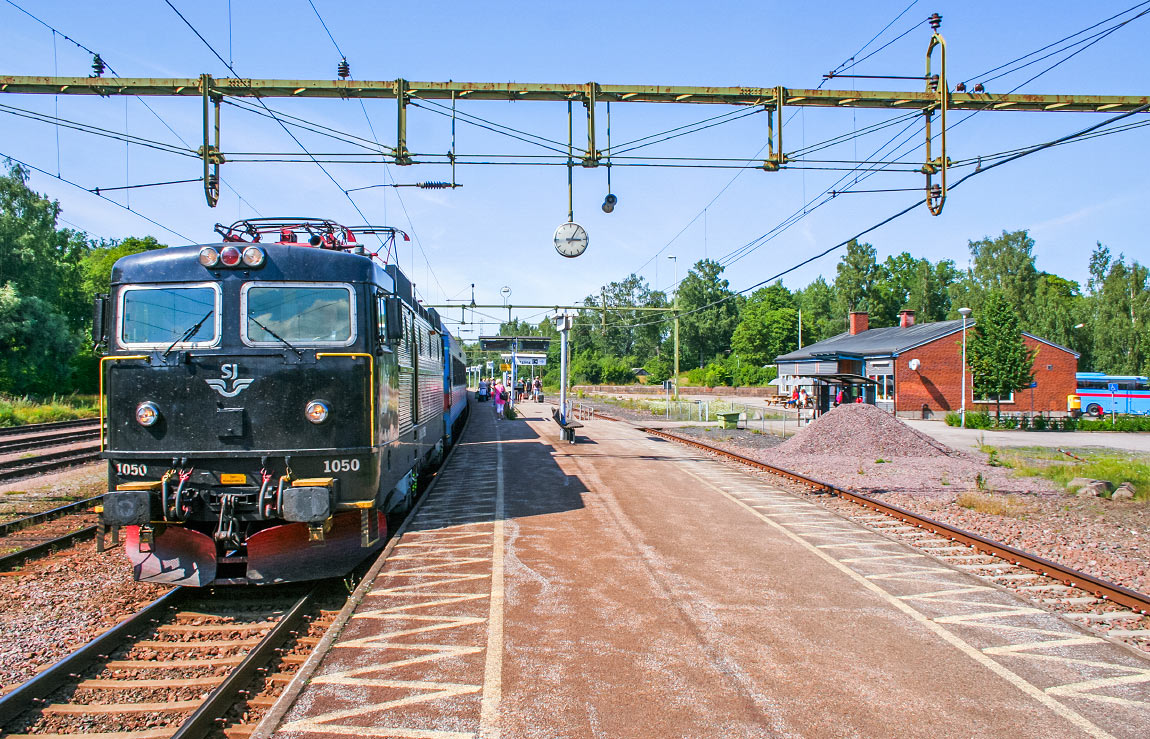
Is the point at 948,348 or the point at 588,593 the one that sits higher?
the point at 948,348

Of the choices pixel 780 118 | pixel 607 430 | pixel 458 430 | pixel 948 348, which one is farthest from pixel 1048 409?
pixel 780 118

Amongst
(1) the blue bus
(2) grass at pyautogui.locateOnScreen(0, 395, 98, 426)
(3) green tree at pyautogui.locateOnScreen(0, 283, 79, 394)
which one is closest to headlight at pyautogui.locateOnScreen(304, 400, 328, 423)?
(2) grass at pyautogui.locateOnScreen(0, 395, 98, 426)

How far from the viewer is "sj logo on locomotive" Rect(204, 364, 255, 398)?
268 inches

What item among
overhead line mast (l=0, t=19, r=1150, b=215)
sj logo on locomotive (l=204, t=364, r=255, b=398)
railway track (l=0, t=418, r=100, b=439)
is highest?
overhead line mast (l=0, t=19, r=1150, b=215)

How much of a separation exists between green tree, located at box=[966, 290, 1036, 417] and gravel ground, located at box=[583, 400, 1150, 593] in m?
14.3

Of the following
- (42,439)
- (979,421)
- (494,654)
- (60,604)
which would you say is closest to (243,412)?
(60,604)

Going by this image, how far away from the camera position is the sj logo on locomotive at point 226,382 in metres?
6.80

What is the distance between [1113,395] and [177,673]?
50.5m

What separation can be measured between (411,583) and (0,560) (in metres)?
5.20

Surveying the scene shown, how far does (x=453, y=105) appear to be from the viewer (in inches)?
398

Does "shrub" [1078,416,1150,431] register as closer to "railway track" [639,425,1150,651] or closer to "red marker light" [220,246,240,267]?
"railway track" [639,425,1150,651]

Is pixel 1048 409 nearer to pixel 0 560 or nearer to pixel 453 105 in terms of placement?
pixel 453 105

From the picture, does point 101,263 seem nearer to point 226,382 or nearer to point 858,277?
point 226,382

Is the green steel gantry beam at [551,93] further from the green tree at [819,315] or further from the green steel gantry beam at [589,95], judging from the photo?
the green tree at [819,315]
